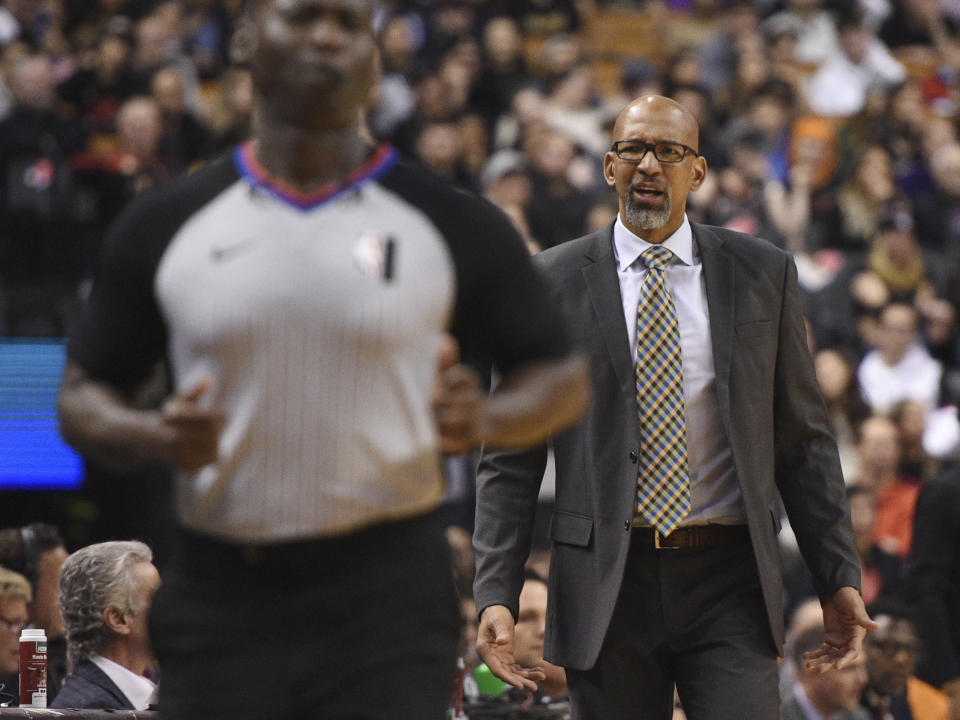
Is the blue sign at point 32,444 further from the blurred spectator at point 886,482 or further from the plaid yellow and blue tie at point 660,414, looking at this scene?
the plaid yellow and blue tie at point 660,414

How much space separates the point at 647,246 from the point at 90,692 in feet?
6.90

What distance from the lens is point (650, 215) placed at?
4.37 metres

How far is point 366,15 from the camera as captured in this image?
2711mm

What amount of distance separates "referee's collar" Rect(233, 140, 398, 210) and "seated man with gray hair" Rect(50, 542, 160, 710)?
2.43m

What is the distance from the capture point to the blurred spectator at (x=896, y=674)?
278 inches

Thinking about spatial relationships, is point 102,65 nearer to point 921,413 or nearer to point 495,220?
point 921,413

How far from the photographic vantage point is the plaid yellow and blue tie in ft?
13.5

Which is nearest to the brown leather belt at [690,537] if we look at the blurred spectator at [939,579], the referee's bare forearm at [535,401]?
the referee's bare forearm at [535,401]

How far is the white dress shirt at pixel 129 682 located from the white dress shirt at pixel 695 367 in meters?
1.83

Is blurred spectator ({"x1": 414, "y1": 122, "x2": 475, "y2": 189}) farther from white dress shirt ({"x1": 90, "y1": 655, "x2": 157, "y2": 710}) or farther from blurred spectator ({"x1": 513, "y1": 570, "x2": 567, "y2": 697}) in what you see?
white dress shirt ({"x1": 90, "y1": 655, "x2": 157, "y2": 710})

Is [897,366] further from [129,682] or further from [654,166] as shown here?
[129,682]

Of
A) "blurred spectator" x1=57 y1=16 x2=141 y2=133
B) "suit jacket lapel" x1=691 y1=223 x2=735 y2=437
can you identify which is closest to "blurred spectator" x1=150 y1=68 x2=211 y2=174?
"blurred spectator" x1=57 y1=16 x2=141 y2=133

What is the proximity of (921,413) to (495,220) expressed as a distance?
774 cm

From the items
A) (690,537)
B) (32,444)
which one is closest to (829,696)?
(690,537)
